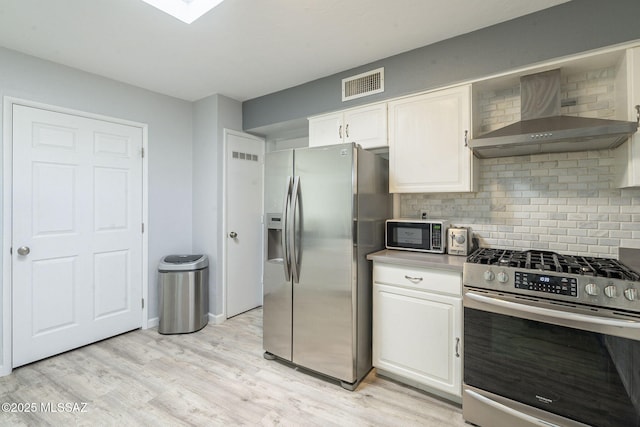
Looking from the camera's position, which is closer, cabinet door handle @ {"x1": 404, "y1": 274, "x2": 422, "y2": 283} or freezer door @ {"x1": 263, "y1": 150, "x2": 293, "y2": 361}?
cabinet door handle @ {"x1": 404, "y1": 274, "x2": 422, "y2": 283}

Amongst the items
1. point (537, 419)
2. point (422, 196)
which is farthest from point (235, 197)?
point (537, 419)

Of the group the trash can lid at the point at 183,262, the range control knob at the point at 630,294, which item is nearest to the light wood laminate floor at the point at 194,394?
the trash can lid at the point at 183,262

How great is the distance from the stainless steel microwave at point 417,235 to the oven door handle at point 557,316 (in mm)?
558

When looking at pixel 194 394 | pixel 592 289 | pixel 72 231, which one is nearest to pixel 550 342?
pixel 592 289

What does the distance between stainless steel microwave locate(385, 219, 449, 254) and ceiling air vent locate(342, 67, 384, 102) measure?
3.77 ft

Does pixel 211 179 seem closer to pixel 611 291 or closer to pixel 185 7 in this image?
pixel 185 7

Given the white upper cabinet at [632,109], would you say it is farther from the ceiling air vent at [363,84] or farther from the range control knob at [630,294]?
the ceiling air vent at [363,84]

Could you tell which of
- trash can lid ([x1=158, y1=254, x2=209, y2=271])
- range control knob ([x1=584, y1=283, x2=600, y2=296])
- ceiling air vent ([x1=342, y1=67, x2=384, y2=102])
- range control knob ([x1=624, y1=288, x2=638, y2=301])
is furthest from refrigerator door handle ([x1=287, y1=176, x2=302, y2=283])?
range control knob ([x1=624, y1=288, x2=638, y2=301])

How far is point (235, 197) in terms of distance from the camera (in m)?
3.42

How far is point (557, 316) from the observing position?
1.48 metres

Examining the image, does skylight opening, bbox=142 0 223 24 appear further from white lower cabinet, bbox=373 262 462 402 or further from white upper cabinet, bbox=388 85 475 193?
white lower cabinet, bbox=373 262 462 402

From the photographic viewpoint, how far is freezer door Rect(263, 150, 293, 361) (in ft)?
7.75

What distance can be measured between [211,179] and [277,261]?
1.47 meters

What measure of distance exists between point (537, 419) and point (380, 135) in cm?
210
